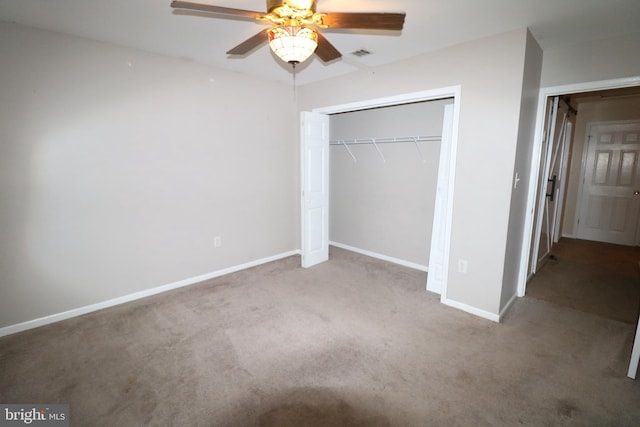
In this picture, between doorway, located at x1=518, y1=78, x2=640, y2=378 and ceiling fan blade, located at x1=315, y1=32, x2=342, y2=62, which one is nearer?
ceiling fan blade, located at x1=315, y1=32, x2=342, y2=62

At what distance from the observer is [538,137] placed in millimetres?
2992

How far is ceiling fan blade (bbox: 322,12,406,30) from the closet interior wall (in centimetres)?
241

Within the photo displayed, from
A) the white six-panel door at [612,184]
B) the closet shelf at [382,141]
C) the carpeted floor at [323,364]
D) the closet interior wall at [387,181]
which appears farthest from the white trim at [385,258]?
the white six-panel door at [612,184]

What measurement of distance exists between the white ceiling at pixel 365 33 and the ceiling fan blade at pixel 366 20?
0.46 meters

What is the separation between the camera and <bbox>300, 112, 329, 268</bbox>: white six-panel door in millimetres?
3939

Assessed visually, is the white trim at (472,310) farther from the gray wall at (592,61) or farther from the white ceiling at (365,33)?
the white ceiling at (365,33)

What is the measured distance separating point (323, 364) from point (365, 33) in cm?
266

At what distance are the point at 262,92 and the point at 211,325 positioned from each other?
9.58ft

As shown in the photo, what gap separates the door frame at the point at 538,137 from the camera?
2.55 meters

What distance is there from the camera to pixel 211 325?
2672 millimetres

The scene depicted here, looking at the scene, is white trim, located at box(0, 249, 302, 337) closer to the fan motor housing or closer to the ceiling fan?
the ceiling fan

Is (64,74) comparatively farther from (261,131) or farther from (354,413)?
(354,413)

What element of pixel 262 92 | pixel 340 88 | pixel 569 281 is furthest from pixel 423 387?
pixel 262 92

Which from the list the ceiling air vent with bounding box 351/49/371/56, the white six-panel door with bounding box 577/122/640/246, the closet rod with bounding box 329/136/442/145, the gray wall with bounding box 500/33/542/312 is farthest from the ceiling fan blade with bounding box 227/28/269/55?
the white six-panel door with bounding box 577/122/640/246
